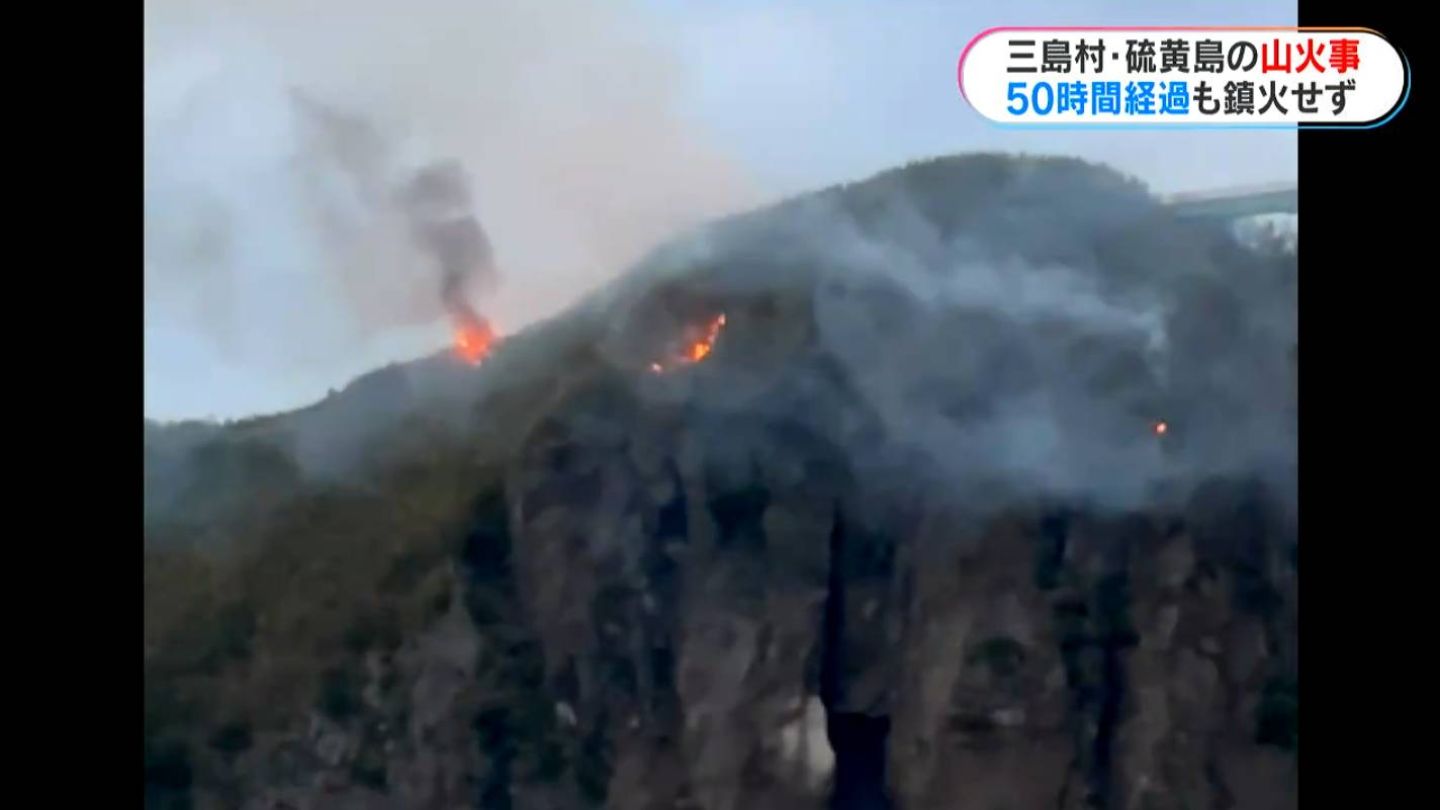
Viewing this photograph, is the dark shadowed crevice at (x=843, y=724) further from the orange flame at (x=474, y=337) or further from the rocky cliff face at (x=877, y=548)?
the orange flame at (x=474, y=337)

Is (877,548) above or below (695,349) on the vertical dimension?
below

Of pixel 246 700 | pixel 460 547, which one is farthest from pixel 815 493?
pixel 246 700

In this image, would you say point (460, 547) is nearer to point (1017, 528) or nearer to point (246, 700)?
point (246, 700)

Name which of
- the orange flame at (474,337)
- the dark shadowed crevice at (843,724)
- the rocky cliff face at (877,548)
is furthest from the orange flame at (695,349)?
the dark shadowed crevice at (843,724)

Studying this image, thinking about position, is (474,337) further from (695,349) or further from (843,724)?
(843,724)

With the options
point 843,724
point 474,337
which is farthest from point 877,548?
point 474,337

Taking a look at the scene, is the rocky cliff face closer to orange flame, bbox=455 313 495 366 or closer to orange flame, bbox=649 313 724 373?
Answer: orange flame, bbox=649 313 724 373
